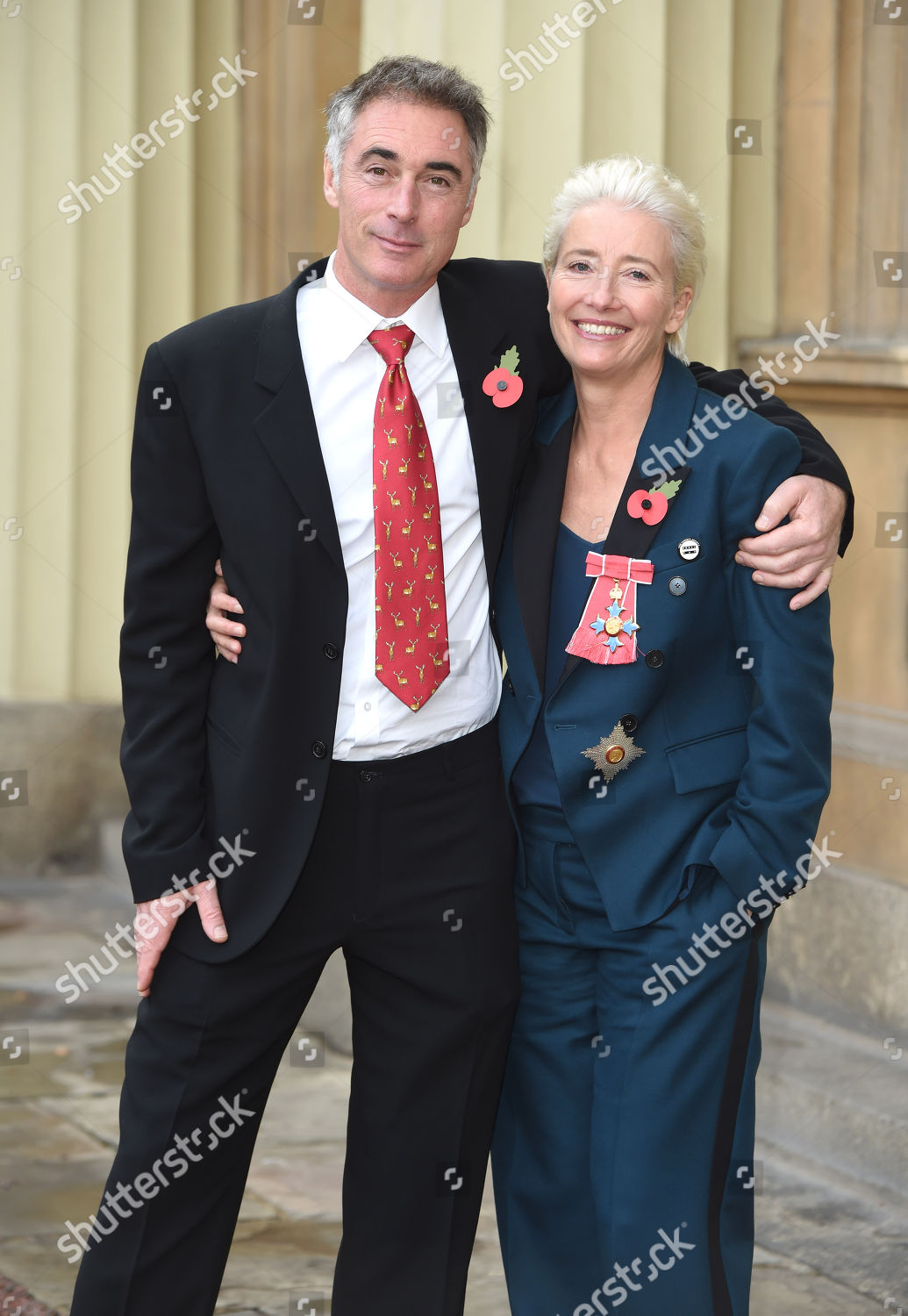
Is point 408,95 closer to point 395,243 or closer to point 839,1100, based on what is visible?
point 395,243

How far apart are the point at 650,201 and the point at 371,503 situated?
55 cm

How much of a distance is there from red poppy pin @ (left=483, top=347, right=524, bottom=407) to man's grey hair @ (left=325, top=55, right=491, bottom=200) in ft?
0.84

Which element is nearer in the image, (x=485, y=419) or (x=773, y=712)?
(x=773, y=712)

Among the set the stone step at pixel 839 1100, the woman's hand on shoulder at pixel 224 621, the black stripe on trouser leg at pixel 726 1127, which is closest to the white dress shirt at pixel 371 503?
the woman's hand on shoulder at pixel 224 621

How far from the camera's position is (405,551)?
2348 mm

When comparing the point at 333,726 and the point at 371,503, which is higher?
the point at 371,503

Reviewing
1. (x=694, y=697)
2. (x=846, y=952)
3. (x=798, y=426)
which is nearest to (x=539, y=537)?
(x=694, y=697)

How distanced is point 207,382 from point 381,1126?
1.07m

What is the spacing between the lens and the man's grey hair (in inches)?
92.5

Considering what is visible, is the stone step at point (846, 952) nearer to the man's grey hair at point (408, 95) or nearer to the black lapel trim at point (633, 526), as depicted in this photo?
the black lapel trim at point (633, 526)

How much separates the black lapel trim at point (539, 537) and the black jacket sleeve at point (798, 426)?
0.24 m

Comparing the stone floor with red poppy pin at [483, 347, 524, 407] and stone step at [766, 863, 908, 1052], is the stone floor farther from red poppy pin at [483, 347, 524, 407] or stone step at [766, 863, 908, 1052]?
red poppy pin at [483, 347, 524, 407]

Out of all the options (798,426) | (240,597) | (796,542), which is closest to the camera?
(796,542)

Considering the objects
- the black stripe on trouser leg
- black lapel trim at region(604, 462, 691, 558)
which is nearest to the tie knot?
black lapel trim at region(604, 462, 691, 558)
